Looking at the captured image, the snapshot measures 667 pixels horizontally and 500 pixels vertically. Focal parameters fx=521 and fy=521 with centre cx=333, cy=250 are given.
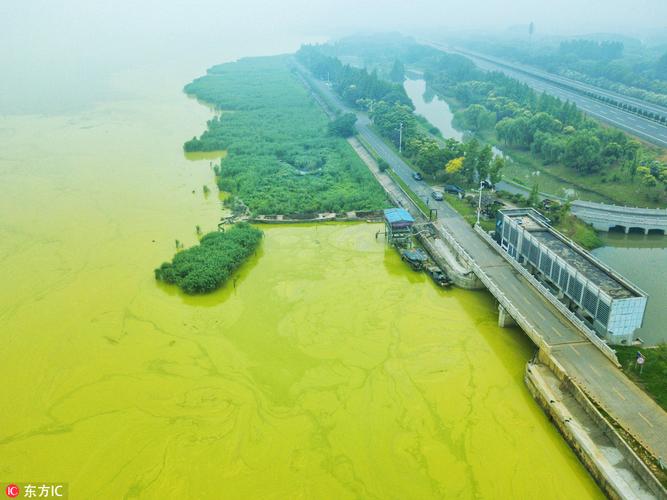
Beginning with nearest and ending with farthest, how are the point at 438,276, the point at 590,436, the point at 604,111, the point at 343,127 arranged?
the point at 590,436 → the point at 438,276 → the point at 343,127 → the point at 604,111

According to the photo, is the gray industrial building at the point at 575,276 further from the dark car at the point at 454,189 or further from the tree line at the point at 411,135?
the tree line at the point at 411,135

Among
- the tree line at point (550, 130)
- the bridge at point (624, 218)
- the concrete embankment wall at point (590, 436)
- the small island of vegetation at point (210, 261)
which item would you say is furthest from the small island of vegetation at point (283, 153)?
the concrete embankment wall at point (590, 436)

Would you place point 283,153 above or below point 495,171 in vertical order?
below

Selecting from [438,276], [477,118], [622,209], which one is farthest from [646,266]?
[477,118]

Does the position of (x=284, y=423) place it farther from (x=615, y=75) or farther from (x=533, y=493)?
(x=615, y=75)

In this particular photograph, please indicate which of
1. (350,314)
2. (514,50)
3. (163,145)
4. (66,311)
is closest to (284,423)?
(350,314)

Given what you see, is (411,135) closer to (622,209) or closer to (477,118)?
(477,118)
